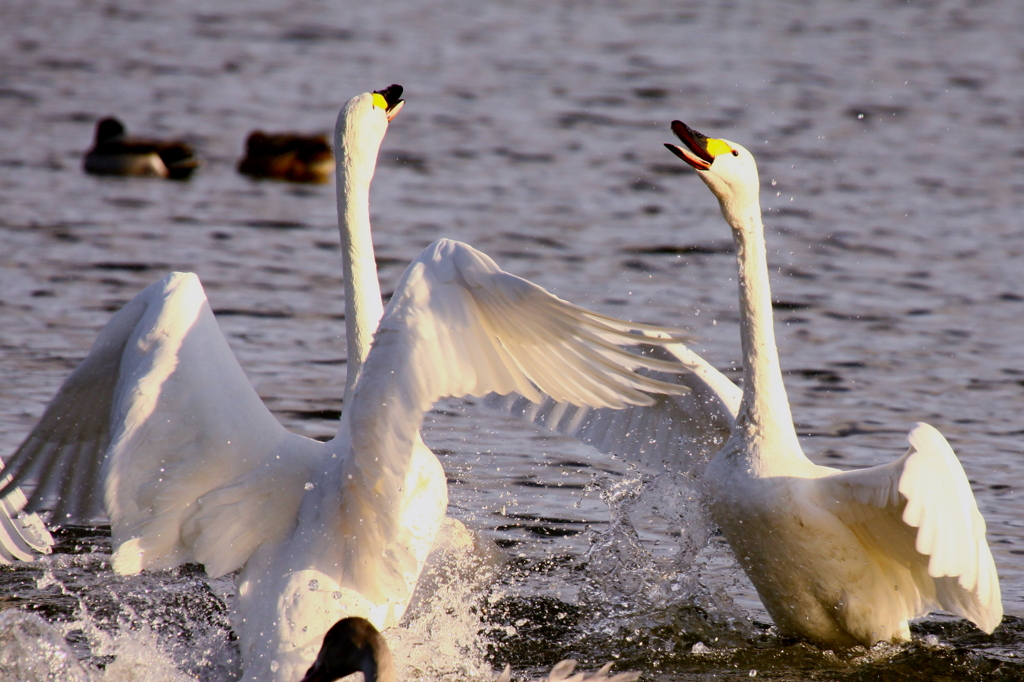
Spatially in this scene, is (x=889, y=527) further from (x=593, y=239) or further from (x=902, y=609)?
(x=593, y=239)

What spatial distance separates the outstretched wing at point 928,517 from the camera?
522 cm

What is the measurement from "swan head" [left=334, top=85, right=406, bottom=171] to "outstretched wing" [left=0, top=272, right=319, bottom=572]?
1.07m

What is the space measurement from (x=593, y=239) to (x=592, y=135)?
465 cm

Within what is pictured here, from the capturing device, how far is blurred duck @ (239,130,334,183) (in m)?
15.7

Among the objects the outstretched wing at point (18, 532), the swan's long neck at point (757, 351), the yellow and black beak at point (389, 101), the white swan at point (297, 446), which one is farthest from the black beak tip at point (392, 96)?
the outstretched wing at point (18, 532)

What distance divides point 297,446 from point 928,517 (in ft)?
7.94

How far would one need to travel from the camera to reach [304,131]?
1831cm

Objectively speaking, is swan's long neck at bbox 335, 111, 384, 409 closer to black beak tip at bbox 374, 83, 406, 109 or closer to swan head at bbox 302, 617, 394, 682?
black beak tip at bbox 374, 83, 406, 109

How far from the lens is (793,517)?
5.94 metres

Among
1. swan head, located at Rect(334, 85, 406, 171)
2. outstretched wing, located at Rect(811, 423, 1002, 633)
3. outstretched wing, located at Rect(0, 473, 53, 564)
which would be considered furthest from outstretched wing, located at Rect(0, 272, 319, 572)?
outstretched wing, located at Rect(811, 423, 1002, 633)

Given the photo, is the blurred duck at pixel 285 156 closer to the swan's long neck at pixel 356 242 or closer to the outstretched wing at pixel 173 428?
the swan's long neck at pixel 356 242

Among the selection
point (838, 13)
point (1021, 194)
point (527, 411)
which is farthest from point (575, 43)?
point (527, 411)

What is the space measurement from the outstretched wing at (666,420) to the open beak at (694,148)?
1.02 m

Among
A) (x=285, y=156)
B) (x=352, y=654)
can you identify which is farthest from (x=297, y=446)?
(x=285, y=156)
